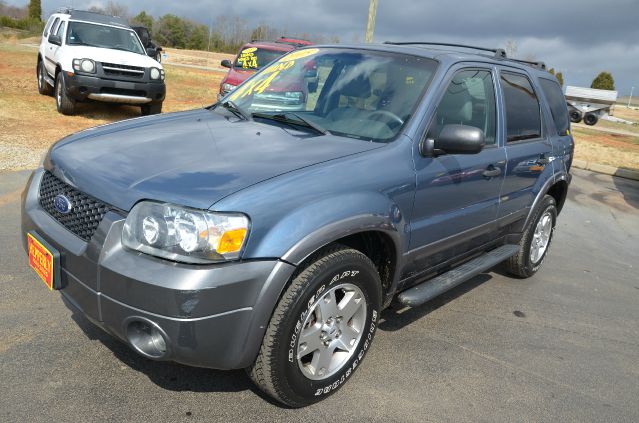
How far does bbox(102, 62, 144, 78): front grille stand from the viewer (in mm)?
10414

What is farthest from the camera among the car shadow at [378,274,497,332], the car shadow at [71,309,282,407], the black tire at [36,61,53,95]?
the black tire at [36,61,53,95]

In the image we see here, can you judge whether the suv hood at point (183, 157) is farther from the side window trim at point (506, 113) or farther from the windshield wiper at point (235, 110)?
the side window trim at point (506, 113)

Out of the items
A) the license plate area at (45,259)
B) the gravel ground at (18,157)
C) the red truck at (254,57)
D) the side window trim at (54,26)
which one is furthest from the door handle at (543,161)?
the side window trim at (54,26)

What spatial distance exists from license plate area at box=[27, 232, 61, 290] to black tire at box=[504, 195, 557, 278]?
12.2ft

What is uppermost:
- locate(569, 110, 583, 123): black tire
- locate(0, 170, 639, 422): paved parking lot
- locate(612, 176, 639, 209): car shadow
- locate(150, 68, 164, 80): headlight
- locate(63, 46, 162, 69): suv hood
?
locate(63, 46, 162, 69): suv hood

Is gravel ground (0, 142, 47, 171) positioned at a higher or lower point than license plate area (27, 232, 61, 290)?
lower

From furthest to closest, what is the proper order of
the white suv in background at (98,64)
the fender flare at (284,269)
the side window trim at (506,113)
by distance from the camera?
the white suv in background at (98,64) → the side window trim at (506,113) → the fender flare at (284,269)

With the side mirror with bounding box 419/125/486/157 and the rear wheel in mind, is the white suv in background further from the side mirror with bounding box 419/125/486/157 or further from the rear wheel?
the rear wheel

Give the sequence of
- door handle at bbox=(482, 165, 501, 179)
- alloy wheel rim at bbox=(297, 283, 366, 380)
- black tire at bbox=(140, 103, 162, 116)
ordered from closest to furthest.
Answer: alloy wheel rim at bbox=(297, 283, 366, 380) < door handle at bbox=(482, 165, 501, 179) < black tire at bbox=(140, 103, 162, 116)

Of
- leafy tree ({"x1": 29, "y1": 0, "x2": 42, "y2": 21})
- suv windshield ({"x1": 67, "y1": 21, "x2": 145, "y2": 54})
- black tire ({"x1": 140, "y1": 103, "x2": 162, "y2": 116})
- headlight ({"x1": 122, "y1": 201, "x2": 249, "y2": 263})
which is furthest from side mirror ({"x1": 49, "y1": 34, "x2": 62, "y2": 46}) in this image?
leafy tree ({"x1": 29, "y1": 0, "x2": 42, "y2": 21})

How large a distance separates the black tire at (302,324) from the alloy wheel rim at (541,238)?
2.69 metres

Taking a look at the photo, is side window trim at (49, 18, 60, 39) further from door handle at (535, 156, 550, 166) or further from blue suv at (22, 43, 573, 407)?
door handle at (535, 156, 550, 166)

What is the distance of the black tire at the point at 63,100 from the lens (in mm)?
10625

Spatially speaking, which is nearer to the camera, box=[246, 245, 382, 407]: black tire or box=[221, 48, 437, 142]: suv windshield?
box=[246, 245, 382, 407]: black tire
